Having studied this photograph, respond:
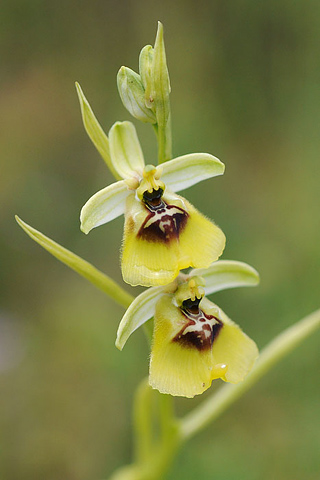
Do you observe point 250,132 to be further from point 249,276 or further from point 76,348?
point 249,276

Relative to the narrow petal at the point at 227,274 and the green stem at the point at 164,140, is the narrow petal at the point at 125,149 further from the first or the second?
the narrow petal at the point at 227,274

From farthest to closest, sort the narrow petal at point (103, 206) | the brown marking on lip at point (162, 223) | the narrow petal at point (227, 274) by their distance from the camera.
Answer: the narrow petal at point (227, 274) < the brown marking on lip at point (162, 223) < the narrow petal at point (103, 206)

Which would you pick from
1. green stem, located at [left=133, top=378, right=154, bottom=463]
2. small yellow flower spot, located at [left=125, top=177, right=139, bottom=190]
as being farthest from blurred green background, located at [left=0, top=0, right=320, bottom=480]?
small yellow flower spot, located at [left=125, top=177, right=139, bottom=190]

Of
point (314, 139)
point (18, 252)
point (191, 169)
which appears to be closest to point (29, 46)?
point (18, 252)

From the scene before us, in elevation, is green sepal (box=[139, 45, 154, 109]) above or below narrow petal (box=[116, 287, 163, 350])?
above

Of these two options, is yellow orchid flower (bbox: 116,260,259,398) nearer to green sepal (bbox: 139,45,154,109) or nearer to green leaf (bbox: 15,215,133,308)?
green leaf (bbox: 15,215,133,308)

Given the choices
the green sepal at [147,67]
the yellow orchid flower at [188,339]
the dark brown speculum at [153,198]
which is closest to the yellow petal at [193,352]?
the yellow orchid flower at [188,339]

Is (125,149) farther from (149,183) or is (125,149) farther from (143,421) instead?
(143,421)

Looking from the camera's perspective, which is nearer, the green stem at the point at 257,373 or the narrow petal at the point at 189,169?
the narrow petal at the point at 189,169
